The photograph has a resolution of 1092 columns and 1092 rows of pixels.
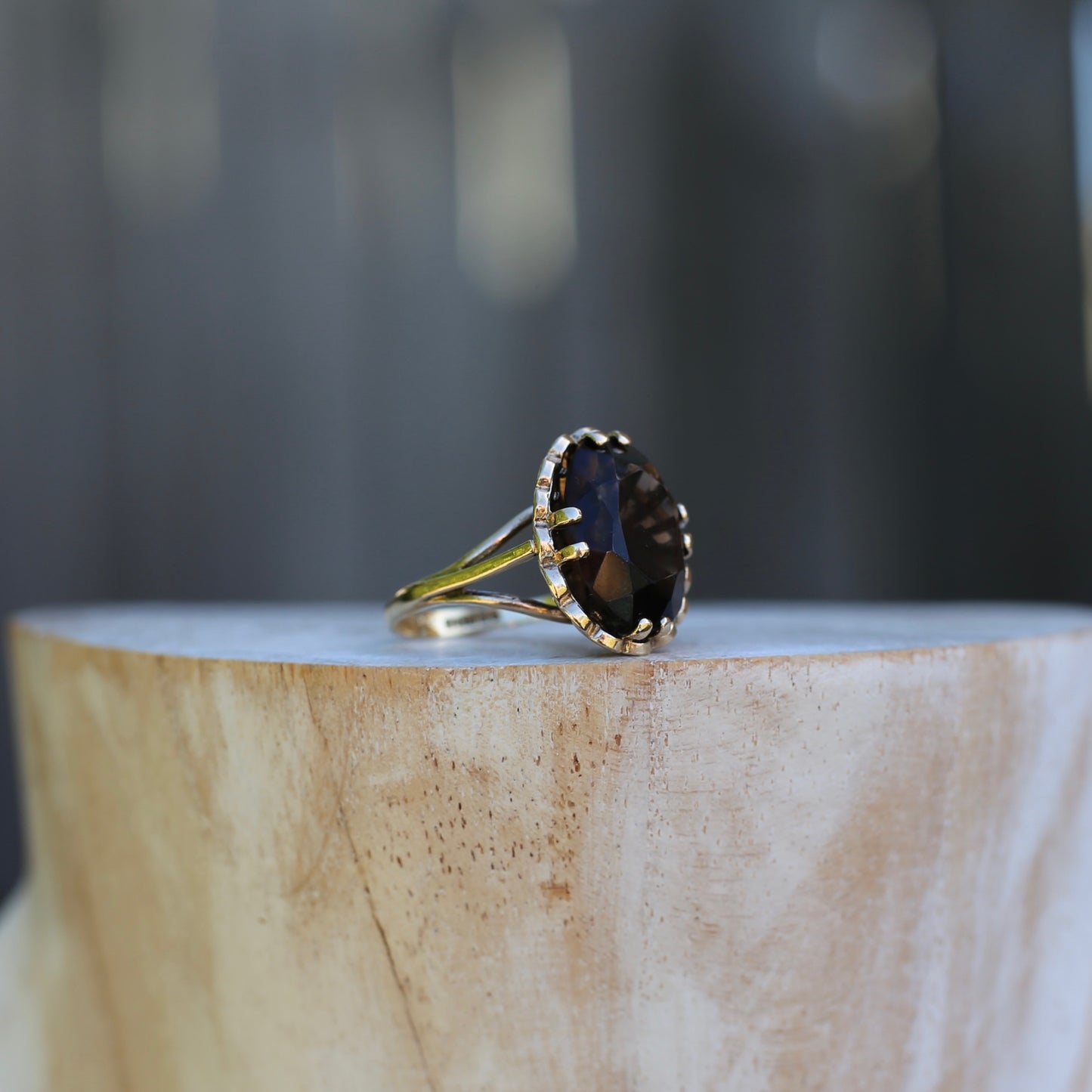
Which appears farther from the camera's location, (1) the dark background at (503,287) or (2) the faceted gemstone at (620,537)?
(1) the dark background at (503,287)

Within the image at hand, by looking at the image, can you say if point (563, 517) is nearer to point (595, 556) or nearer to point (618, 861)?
point (595, 556)

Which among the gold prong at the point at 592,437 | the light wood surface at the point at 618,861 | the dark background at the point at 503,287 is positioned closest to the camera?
the light wood surface at the point at 618,861

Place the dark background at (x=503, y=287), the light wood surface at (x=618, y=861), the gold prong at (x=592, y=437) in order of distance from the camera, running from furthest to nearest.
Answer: the dark background at (x=503, y=287) < the gold prong at (x=592, y=437) < the light wood surface at (x=618, y=861)

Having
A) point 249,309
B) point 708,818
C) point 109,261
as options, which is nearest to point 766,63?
point 249,309

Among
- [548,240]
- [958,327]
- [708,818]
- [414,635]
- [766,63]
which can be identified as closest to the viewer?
[708,818]

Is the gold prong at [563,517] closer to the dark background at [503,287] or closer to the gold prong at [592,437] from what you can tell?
the gold prong at [592,437]

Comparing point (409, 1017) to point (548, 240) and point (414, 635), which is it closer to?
point (414, 635)

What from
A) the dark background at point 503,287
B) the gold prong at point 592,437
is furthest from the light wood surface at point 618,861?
the dark background at point 503,287

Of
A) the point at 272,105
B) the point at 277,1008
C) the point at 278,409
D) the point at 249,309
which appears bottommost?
the point at 277,1008
